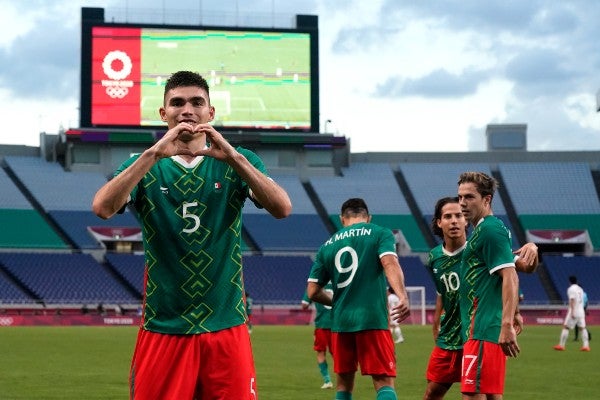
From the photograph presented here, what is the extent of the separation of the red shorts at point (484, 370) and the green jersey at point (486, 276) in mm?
78

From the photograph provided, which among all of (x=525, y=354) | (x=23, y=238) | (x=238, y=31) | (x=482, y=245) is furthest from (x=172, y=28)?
(x=482, y=245)

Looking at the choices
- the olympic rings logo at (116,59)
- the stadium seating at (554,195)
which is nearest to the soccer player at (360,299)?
the olympic rings logo at (116,59)

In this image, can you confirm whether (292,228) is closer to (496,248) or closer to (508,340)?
(496,248)

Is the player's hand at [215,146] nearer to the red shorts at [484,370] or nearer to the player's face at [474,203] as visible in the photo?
the player's face at [474,203]

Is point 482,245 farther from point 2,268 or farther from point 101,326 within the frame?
→ point 2,268

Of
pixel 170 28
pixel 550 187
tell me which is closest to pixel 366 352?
pixel 170 28

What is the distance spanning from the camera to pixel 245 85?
2350 inches

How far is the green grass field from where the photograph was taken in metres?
15.3

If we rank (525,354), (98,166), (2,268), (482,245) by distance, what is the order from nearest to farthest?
(482,245), (525,354), (2,268), (98,166)

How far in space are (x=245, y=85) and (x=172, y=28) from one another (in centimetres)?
520

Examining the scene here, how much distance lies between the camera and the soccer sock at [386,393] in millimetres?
9617

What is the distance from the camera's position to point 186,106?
17.7ft

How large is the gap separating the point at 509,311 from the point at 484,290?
559 millimetres

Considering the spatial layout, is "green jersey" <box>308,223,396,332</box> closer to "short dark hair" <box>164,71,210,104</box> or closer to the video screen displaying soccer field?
"short dark hair" <box>164,71,210,104</box>
